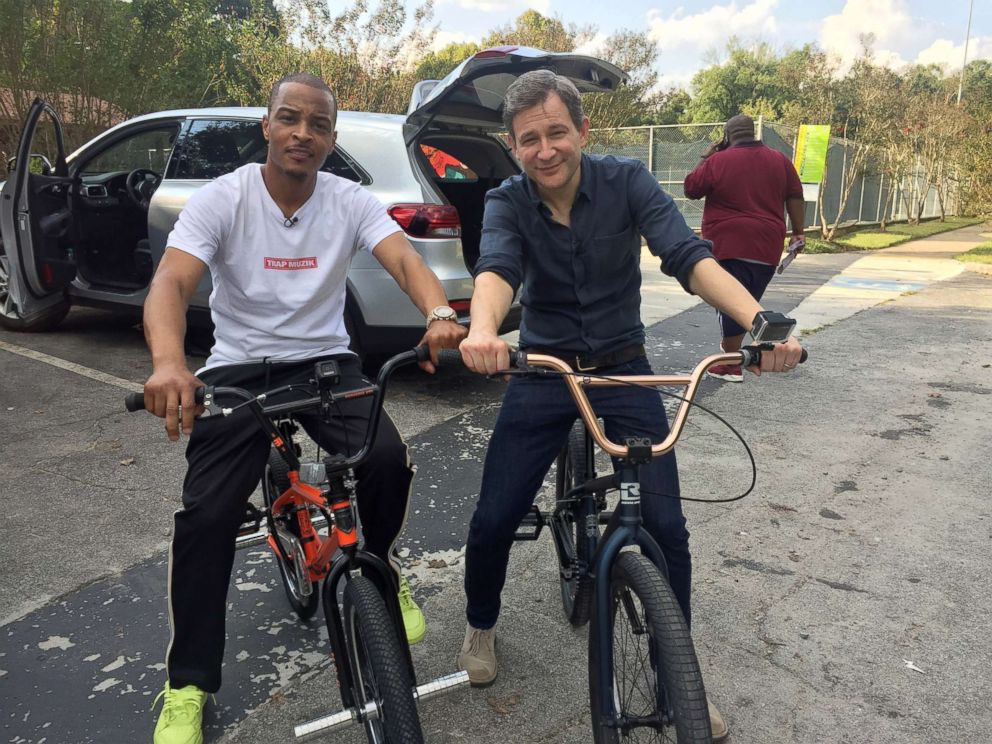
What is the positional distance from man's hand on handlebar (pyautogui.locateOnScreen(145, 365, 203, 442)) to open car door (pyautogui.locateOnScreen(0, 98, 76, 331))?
4.83 m

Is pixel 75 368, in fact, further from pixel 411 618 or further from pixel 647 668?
pixel 647 668

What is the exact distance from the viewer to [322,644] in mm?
2883

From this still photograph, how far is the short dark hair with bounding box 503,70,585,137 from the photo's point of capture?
2309 millimetres

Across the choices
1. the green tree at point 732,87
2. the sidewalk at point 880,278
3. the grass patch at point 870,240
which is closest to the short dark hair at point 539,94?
the sidewalk at point 880,278

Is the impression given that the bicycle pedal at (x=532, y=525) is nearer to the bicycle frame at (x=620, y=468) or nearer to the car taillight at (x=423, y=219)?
the bicycle frame at (x=620, y=468)

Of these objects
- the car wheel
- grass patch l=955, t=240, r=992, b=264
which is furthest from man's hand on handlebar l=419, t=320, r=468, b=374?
grass patch l=955, t=240, r=992, b=264

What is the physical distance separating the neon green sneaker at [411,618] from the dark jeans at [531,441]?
358 millimetres

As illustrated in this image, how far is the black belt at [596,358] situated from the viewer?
2.54 metres

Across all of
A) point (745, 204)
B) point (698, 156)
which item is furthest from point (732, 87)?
point (745, 204)

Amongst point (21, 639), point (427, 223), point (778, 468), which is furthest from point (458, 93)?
point (21, 639)

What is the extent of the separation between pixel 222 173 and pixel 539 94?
4042 mm

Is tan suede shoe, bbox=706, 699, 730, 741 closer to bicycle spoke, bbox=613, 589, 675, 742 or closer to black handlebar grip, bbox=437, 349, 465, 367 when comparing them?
bicycle spoke, bbox=613, 589, 675, 742

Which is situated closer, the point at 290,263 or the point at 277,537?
the point at 290,263

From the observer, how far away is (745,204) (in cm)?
580
